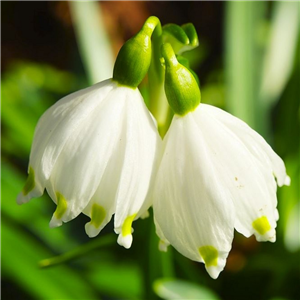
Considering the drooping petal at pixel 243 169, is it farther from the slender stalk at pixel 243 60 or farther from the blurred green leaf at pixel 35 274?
the slender stalk at pixel 243 60

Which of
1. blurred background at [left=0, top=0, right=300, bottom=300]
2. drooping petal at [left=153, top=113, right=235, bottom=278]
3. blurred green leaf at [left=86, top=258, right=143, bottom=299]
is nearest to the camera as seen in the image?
drooping petal at [left=153, top=113, right=235, bottom=278]

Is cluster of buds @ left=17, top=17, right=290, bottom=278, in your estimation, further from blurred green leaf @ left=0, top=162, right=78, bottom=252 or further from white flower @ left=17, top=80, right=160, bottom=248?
blurred green leaf @ left=0, top=162, right=78, bottom=252

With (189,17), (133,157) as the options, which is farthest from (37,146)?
(189,17)

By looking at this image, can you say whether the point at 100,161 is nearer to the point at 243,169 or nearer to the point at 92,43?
the point at 243,169

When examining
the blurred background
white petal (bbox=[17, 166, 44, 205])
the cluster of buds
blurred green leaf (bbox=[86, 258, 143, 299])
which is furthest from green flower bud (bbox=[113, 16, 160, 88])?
blurred green leaf (bbox=[86, 258, 143, 299])

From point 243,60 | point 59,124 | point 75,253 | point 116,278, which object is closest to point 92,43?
point 243,60

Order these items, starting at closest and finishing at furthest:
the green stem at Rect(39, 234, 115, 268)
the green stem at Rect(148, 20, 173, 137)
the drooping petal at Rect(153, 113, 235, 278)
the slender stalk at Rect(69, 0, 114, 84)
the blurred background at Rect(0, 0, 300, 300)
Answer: the drooping petal at Rect(153, 113, 235, 278) → the green stem at Rect(148, 20, 173, 137) → the green stem at Rect(39, 234, 115, 268) → the blurred background at Rect(0, 0, 300, 300) → the slender stalk at Rect(69, 0, 114, 84)

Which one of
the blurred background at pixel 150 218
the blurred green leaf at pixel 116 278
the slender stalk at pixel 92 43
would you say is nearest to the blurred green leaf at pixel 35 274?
the blurred background at pixel 150 218
